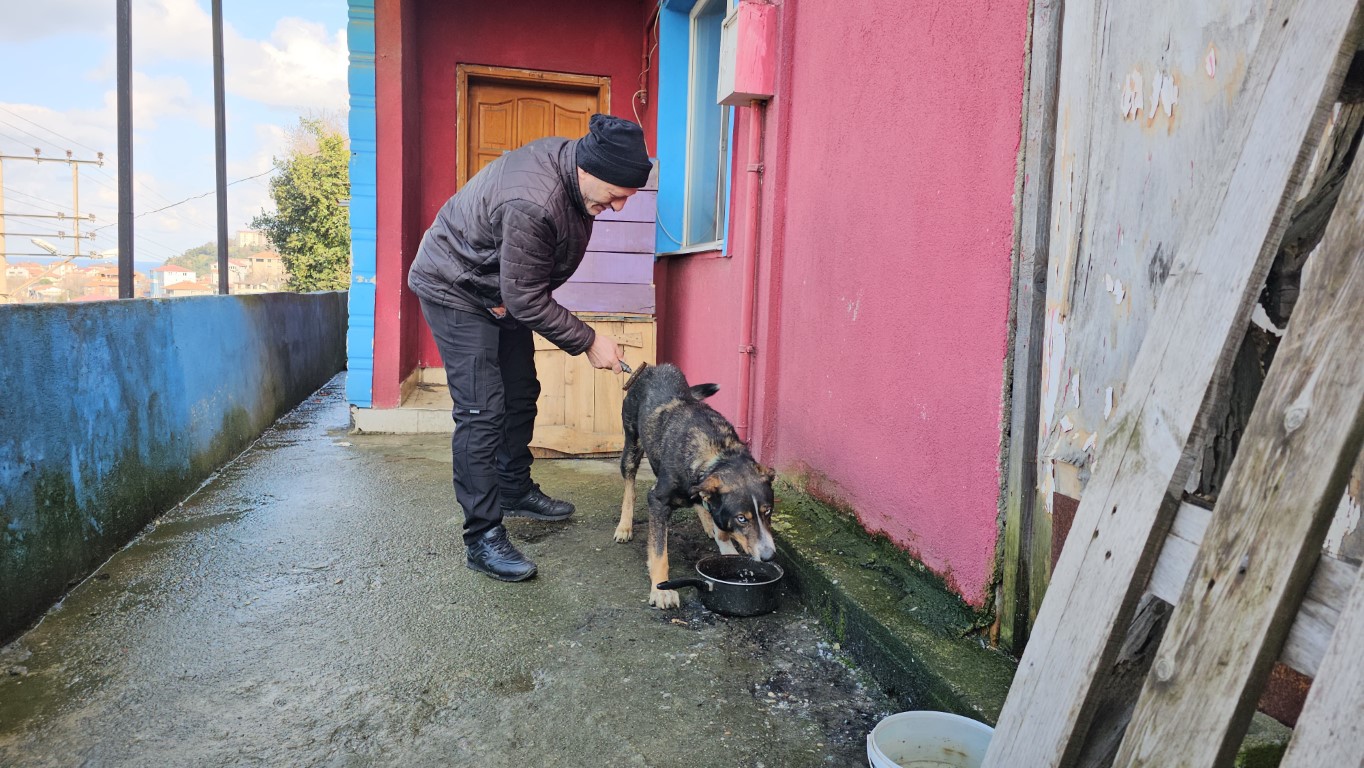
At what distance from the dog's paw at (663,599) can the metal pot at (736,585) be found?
111 mm

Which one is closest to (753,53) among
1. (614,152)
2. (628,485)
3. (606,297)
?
(614,152)

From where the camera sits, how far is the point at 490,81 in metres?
8.01

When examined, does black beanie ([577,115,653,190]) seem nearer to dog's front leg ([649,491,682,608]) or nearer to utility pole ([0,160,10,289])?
dog's front leg ([649,491,682,608])

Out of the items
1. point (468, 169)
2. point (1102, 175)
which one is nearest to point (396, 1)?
point (468, 169)

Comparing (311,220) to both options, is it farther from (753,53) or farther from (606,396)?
(753,53)

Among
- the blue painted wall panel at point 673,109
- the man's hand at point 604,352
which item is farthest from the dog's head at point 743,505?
the blue painted wall panel at point 673,109

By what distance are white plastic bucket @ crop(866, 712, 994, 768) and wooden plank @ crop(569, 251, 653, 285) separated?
4.46 m

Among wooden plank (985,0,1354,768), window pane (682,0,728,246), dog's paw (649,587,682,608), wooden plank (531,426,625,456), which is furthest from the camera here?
window pane (682,0,728,246)

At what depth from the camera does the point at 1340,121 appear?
1.43 m

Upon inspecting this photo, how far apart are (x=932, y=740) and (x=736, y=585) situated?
1117mm

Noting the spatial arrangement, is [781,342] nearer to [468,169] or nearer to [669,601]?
[669,601]

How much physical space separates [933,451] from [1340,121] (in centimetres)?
167

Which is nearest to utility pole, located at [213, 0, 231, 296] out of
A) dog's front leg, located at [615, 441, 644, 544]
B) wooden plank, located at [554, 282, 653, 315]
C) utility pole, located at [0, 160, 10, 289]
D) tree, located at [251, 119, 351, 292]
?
wooden plank, located at [554, 282, 653, 315]

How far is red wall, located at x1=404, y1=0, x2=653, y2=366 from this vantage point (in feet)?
25.3
